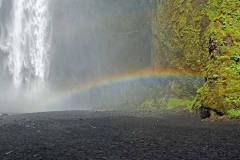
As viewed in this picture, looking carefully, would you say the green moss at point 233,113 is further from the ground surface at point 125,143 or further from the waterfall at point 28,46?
the waterfall at point 28,46

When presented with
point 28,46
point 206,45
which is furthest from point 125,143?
point 28,46

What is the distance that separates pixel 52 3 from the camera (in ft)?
275

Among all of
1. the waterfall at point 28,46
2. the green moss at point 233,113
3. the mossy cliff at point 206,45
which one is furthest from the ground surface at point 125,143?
the waterfall at point 28,46

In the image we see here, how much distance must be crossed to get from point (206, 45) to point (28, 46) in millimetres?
48535

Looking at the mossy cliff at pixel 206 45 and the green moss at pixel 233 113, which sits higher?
the mossy cliff at pixel 206 45

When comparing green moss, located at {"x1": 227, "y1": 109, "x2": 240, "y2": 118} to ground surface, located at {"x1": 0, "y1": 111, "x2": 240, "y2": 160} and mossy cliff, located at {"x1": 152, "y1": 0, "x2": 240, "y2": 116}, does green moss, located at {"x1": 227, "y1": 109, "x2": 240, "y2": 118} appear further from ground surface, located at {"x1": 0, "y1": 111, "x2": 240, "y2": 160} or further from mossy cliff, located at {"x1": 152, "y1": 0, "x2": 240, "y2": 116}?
ground surface, located at {"x1": 0, "y1": 111, "x2": 240, "y2": 160}

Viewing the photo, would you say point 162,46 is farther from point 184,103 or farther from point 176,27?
point 184,103

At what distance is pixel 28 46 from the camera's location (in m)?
77.8

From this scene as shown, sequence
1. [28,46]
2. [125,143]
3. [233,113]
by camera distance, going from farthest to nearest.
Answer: [28,46], [233,113], [125,143]

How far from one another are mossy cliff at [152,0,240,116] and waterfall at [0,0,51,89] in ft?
106

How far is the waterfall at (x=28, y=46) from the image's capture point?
253 feet

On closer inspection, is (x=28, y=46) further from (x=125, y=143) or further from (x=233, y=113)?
(x=125, y=143)

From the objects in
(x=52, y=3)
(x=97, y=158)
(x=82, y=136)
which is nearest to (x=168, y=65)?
(x=82, y=136)

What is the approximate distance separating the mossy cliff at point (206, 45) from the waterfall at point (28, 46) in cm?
3241
